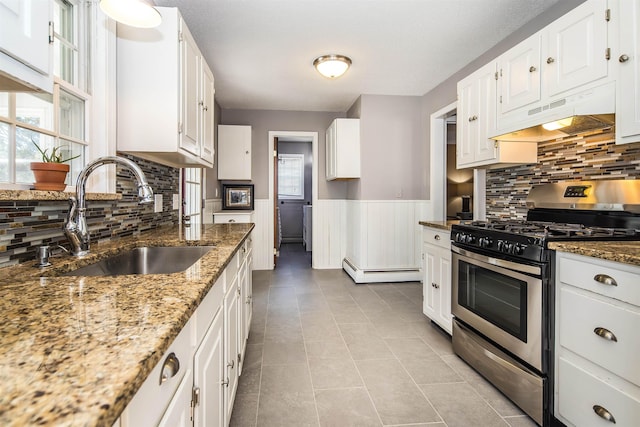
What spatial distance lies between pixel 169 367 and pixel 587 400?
166 cm

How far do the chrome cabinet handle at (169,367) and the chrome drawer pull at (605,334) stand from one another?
61.3 inches

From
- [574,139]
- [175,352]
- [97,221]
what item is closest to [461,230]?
[574,139]

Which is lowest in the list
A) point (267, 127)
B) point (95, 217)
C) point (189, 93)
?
point (95, 217)

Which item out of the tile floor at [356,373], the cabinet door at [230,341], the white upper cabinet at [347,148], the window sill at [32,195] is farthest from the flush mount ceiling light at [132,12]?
the white upper cabinet at [347,148]

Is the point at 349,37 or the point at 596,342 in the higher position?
the point at 349,37

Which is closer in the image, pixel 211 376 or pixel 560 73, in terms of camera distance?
pixel 211 376

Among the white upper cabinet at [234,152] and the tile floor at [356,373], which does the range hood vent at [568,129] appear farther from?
the white upper cabinet at [234,152]

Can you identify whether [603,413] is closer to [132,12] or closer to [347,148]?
[132,12]

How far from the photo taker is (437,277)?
262 centimetres

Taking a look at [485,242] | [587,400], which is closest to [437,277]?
[485,242]

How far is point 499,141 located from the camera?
2381 millimetres

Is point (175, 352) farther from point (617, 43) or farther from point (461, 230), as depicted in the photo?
point (617, 43)

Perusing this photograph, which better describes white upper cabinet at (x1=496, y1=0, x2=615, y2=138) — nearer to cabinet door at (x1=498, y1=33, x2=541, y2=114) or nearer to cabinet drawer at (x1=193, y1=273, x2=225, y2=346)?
cabinet door at (x1=498, y1=33, x2=541, y2=114)

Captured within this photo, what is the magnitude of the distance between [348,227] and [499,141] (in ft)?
9.14
